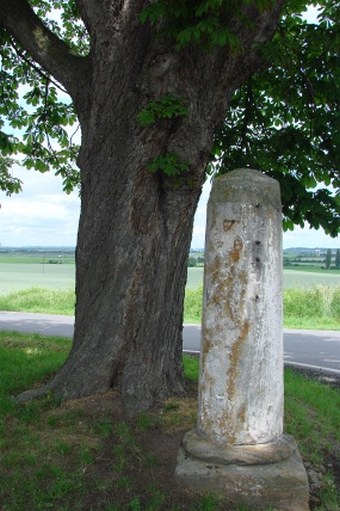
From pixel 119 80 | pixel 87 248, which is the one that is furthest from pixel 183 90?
pixel 87 248

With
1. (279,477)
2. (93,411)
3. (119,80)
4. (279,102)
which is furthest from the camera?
(279,102)

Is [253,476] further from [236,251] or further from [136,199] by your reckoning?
[136,199]

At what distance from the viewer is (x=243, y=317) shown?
152 inches

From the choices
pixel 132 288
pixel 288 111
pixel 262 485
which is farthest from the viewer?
pixel 288 111

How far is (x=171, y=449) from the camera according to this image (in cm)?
472

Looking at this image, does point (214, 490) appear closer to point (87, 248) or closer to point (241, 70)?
point (87, 248)

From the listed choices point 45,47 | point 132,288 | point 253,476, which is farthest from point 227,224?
point 45,47

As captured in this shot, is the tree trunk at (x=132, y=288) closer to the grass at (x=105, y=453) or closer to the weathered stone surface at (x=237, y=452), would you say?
the grass at (x=105, y=453)

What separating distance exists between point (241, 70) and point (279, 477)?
13.3ft

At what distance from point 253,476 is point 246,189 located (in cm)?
199

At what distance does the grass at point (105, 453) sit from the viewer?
4.02 meters

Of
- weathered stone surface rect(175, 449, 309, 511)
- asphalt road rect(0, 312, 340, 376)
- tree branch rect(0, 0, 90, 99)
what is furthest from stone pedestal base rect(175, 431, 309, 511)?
asphalt road rect(0, 312, 340, 376)

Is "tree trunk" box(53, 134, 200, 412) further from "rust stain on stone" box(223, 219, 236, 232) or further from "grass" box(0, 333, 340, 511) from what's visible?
"rust stain on stone" box(223, 219, 236, 232)

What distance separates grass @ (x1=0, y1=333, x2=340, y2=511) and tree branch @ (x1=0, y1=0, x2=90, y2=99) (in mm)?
3502
